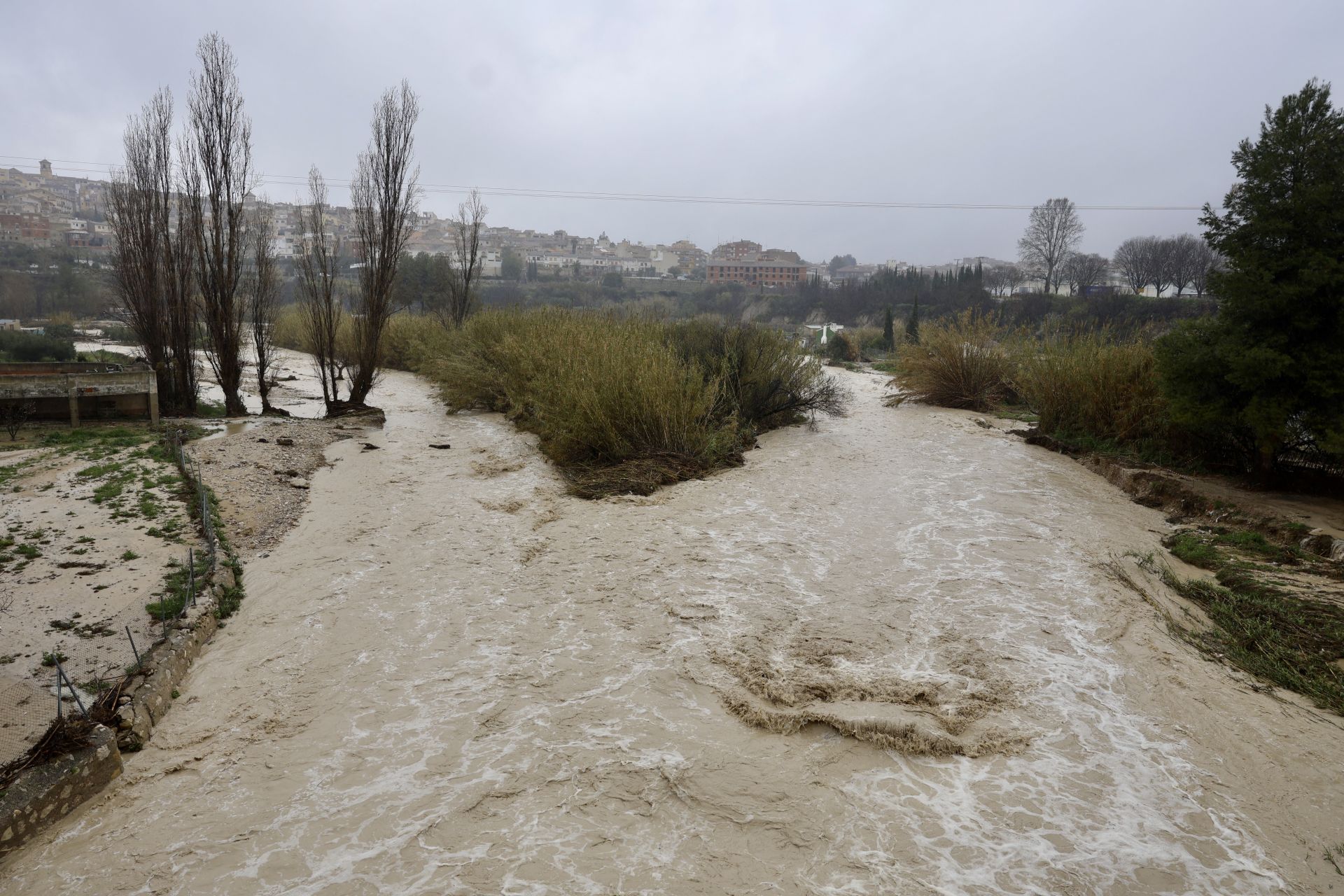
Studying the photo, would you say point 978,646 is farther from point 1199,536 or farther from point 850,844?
point 1199,536

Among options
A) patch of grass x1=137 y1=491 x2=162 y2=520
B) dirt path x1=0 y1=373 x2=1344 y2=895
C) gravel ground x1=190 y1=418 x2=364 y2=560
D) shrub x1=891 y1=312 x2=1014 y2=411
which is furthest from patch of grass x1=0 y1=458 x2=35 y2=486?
shrub x1=891 y1=312 x2=1014 y2=411

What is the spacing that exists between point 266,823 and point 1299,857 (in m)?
5.04

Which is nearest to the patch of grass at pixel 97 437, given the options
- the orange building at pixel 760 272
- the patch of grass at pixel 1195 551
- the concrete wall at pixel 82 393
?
the concrete wall at pixel 82 393

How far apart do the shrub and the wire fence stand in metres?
16.6

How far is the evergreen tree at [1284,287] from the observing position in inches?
302

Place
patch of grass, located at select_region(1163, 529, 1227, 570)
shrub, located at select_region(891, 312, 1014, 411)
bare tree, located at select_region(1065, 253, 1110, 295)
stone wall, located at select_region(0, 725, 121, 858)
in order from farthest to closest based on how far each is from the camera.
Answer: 1. bare tree, located at select_region(1065, 253, 1110, 295)
2. shrub, located at select_region(891, 312, 1014, 411)
3. patch of grass, located at select_region(1163, 529, 1227, 570)
4. stone wall, located at select_region(0, 725, 121, 858)

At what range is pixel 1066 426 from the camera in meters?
13.1

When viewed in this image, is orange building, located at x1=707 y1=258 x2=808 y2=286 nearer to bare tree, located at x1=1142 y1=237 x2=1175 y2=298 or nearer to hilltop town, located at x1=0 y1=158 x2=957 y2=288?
hilltop town, located at x1=0 y1=158 x2=957 y2=288

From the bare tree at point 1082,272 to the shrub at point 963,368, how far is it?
113 feet

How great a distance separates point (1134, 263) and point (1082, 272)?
4.03 meters

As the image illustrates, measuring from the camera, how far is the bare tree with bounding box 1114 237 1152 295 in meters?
43.8

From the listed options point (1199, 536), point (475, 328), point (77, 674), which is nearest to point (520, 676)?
point (77, 674)

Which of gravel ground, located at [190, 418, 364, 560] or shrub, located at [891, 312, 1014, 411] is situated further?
shrub, located at [891, 312, 1014, 411]

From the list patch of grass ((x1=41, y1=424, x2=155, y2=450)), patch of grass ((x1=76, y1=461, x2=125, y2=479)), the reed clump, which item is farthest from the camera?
the reed clump
